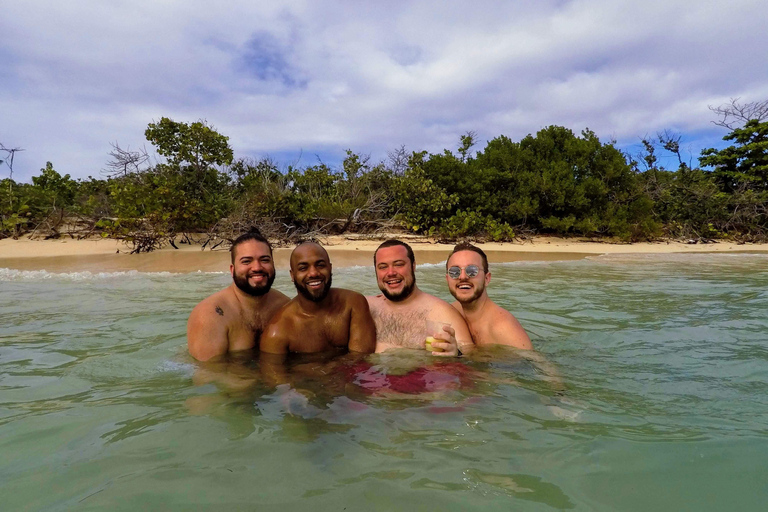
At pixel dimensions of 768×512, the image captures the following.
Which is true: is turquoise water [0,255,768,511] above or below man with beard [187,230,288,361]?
below

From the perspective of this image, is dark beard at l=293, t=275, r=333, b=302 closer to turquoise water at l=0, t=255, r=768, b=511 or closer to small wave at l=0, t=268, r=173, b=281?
turquoise water at l=0, t=255, r=768, b=511

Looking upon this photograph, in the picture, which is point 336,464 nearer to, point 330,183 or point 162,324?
point 162,324

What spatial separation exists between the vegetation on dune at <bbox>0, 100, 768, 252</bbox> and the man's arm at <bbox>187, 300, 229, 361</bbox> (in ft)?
39.1

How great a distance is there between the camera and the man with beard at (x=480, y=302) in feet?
13.0

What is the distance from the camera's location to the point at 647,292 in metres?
7.87

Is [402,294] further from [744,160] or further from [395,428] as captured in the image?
[744,160]

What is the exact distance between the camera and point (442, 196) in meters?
18.1

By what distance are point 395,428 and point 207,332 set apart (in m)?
2.08

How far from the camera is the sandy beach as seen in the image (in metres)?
11.9

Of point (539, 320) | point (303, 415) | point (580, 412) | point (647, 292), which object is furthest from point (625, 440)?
point (647, 292)

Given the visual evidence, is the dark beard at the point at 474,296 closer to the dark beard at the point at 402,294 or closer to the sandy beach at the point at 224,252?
the dark beard at the point at 402,294

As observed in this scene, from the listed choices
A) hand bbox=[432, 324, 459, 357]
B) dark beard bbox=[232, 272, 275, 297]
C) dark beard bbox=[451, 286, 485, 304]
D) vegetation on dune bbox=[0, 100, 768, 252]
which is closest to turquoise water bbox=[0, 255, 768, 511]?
hand bbox=[432, 324, 459, 357]

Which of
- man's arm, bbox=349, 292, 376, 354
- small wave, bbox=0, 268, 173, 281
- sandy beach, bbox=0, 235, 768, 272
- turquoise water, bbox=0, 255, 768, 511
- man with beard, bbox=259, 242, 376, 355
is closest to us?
turquoise water, bbox=0, 255, 768, 511

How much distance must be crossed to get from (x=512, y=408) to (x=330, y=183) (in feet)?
59.4
